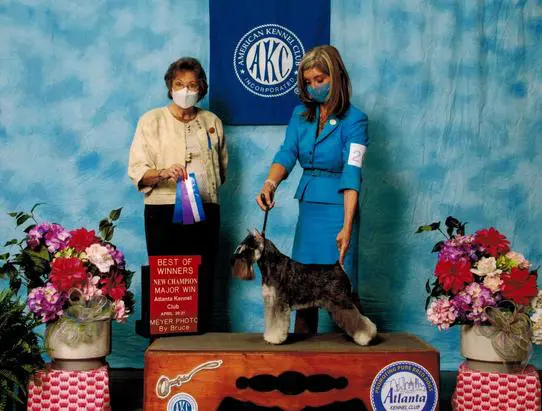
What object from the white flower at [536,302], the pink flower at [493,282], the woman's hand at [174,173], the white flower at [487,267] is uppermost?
the woman's hand at [174,173]

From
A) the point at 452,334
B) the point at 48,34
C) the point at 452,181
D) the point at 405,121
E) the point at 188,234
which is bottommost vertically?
the point at 452,334

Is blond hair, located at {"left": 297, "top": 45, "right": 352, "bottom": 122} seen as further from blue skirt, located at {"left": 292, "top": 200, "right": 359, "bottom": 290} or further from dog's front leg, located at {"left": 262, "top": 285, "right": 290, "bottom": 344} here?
dog's front leg, located at {"left": 262, "top": 285, "right": 290, "bottom": 344}

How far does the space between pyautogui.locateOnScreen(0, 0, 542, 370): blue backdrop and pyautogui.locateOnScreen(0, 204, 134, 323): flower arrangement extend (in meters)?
0.98

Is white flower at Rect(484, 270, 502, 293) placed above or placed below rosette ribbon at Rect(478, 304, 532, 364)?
above

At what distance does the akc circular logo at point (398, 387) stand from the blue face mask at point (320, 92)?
1.02 metres

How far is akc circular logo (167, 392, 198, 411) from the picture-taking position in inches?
112

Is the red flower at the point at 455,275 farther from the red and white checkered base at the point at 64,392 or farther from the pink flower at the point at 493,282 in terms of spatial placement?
the red and white checkered base at the point at 64,392

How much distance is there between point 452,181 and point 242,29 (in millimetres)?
1315

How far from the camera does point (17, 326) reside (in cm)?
306

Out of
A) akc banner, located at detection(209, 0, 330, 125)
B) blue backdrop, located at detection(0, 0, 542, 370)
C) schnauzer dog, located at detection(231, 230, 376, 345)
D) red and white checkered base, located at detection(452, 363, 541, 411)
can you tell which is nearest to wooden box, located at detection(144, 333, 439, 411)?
schnauzer dog, located at detection(231, 230, 376, 345)

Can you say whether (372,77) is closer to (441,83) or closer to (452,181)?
(441,83)

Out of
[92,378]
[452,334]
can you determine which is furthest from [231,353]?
[452,334]

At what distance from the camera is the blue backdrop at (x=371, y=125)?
4.08 meters

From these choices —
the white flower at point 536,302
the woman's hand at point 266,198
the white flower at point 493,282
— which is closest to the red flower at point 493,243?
the white flower at point 493,282
